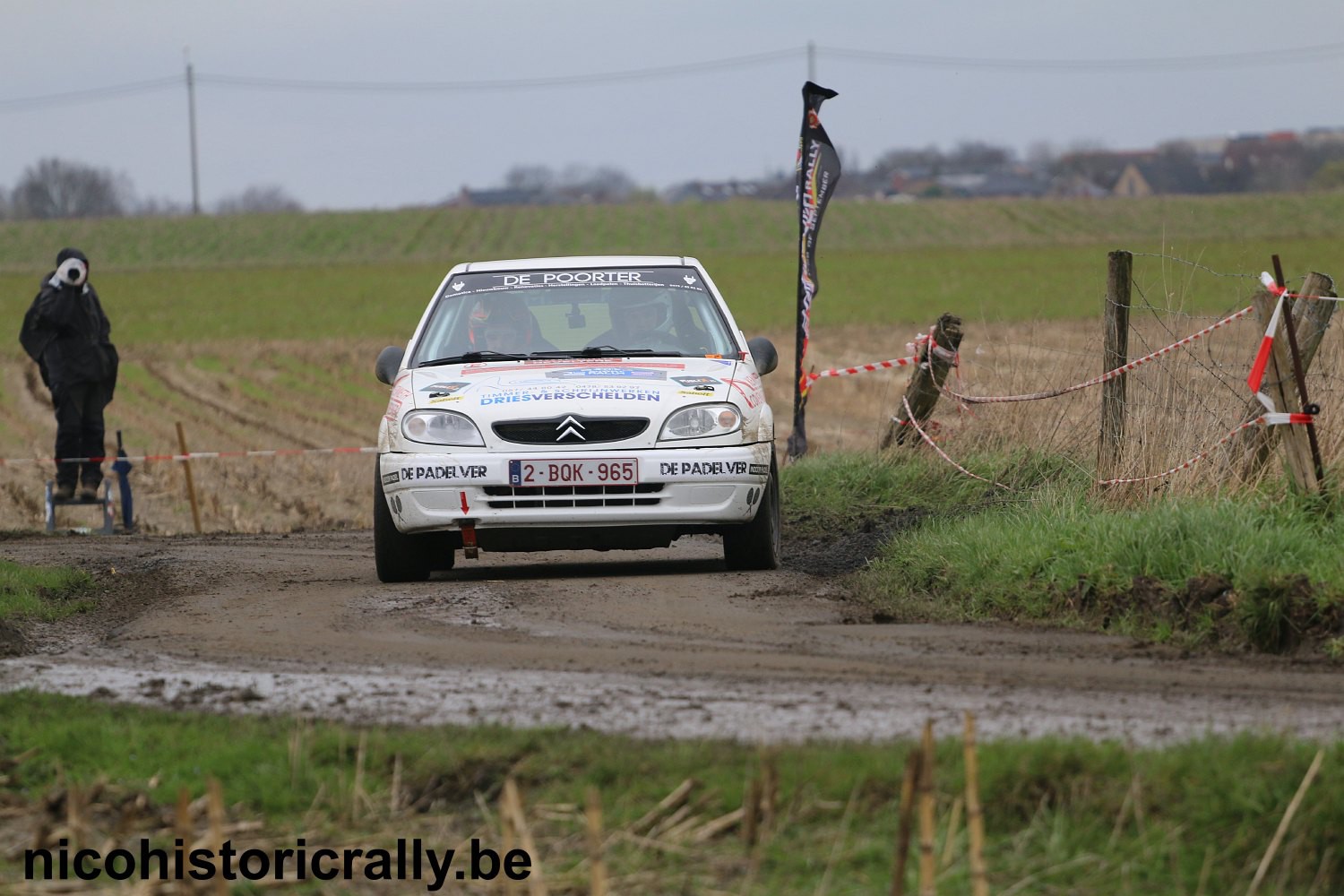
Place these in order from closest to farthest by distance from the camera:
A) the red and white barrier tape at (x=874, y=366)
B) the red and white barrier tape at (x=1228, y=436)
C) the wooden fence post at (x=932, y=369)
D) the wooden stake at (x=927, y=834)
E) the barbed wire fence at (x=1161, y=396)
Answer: the wooden stake at (x=927, y=834) → the red and white barrier tape at (x=1228, y=436) → the barbed wire fence at (x=1161, y=396) → the wooden fence post at (x=932, y=369) → the red and white barrier tape at (x=874, y=366)

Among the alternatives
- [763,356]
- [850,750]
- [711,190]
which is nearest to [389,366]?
A: [763,356]

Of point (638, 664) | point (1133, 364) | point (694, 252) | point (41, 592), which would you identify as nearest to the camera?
point (638, 664)

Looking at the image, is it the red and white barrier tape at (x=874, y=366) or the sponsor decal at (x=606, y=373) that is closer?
the sponsor decal at (x=606, y=373)

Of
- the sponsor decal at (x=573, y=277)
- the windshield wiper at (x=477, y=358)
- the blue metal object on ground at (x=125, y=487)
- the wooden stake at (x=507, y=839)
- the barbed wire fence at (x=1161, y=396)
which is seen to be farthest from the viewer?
the blue metal object on ground at (x=125, y=487)

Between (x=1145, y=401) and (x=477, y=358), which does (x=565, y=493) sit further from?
(x=1145, y=401)

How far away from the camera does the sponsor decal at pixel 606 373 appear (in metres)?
9.27

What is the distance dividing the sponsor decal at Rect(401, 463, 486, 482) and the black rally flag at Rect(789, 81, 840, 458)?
693cm

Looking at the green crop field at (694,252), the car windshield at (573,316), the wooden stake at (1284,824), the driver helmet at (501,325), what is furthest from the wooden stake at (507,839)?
the green crop field at (694,252)

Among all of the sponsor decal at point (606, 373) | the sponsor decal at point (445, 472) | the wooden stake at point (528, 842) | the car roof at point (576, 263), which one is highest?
the car roof at point (576, 263)

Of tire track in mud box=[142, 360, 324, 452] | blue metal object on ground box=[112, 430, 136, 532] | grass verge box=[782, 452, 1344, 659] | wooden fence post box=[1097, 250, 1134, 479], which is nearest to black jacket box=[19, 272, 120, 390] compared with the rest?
blue metal object on ground box=[112, 430, 136, 532]

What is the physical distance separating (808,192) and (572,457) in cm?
728

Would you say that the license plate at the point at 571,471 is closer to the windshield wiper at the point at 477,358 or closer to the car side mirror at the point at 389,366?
the windshield wiper at the point at 477,358

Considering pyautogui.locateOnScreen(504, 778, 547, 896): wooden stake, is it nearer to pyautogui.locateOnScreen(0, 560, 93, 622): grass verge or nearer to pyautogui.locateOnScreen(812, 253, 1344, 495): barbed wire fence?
pyautogui.locateOnScreen(0, 560, 93, 622): grass verge

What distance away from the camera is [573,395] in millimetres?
8984
